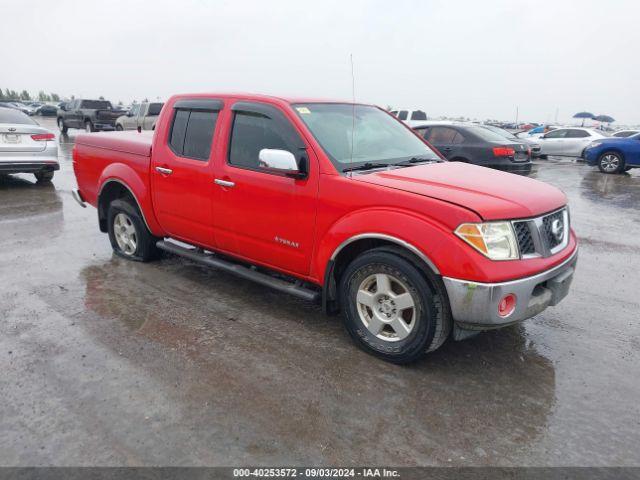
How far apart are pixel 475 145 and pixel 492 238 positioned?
8.39 m

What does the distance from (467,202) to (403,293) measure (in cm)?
75

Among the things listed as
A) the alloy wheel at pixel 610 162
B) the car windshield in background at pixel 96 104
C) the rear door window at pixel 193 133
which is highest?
the car windshield in background at pixel 96 104

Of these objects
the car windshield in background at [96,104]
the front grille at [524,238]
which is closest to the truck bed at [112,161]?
the front grille at [524,238]

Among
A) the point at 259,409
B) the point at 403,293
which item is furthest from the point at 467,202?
the point at 259,409

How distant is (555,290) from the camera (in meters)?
3.37

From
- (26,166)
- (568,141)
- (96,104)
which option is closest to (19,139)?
(26,166)

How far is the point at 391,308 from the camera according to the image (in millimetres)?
3424

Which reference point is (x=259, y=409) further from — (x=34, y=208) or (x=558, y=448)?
(x=34, y=208)

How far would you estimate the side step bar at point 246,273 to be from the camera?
3.82 m

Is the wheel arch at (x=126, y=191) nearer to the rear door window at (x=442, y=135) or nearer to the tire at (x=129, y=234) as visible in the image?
the tire at (x=129, y=234)

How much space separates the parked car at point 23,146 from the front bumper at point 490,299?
9.44 metres

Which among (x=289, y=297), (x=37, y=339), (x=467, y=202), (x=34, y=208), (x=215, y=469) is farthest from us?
(x=34, y=208)

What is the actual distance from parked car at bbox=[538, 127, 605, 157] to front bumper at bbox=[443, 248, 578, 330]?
18.2m

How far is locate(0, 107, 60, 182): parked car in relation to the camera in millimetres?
9414
